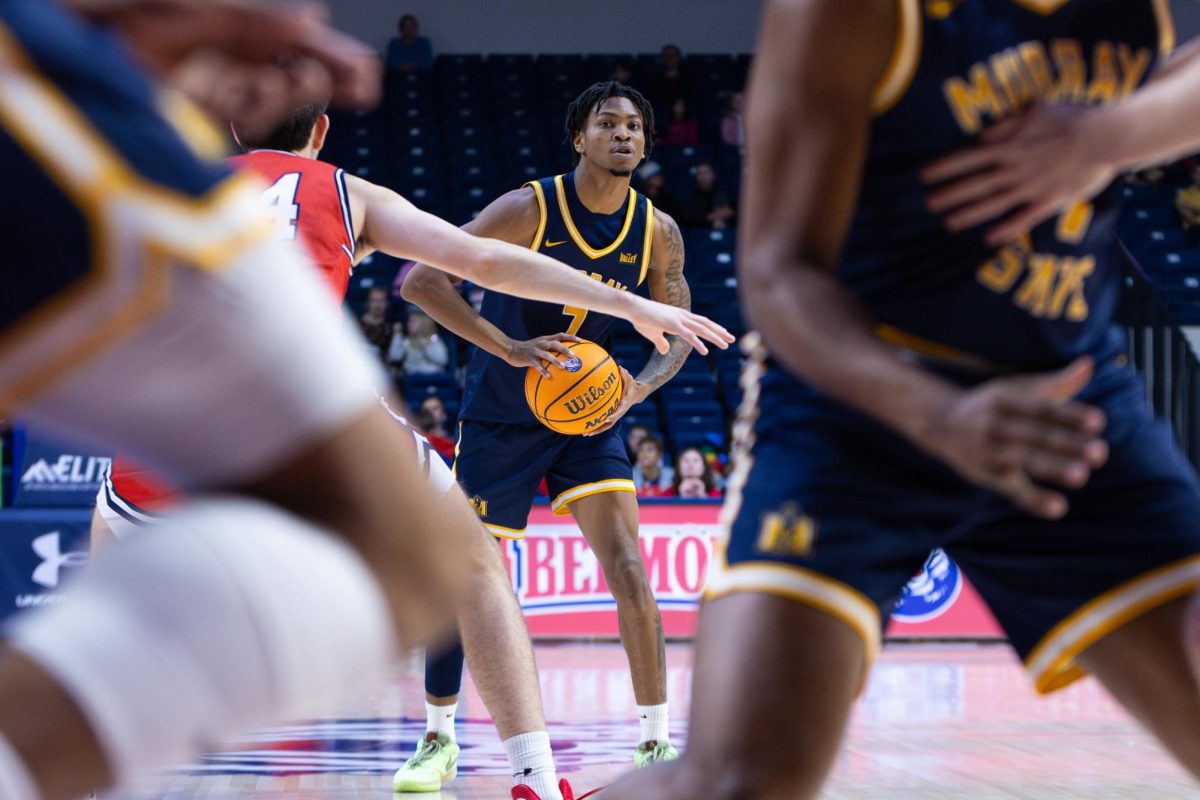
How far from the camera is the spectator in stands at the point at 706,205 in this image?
1373cm

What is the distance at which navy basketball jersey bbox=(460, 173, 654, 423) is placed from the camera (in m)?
5.20

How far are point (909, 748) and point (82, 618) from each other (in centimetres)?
488

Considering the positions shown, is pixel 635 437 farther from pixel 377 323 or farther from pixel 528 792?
pixel 528 792

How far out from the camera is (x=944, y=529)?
202cm

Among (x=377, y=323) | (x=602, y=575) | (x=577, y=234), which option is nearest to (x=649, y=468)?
(x=602, y=575)

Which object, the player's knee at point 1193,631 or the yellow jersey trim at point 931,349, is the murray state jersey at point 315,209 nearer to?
the yellow jersey trim at point 931,349

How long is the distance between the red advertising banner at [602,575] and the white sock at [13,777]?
8428mm

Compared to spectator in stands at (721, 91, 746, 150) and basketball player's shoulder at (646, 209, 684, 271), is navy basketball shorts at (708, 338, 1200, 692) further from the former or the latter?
spectator in stands at (721, 91, 746, 150)

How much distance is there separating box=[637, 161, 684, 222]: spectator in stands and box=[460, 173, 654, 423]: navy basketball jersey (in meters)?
7.45

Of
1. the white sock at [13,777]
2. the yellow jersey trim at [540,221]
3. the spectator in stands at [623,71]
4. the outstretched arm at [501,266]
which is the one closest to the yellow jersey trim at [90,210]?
the white sock at [13,777]

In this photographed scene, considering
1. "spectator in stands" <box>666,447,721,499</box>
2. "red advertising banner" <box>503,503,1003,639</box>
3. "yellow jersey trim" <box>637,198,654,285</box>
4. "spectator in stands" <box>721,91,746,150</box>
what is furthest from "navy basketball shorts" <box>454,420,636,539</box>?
"spectator in stands" <box>721,91,746,150</box>

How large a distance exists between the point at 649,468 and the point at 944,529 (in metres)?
8.29

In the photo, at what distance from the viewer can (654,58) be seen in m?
17.4

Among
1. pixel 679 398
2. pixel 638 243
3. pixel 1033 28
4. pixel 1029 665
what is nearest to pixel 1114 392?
pixel 1029 665
